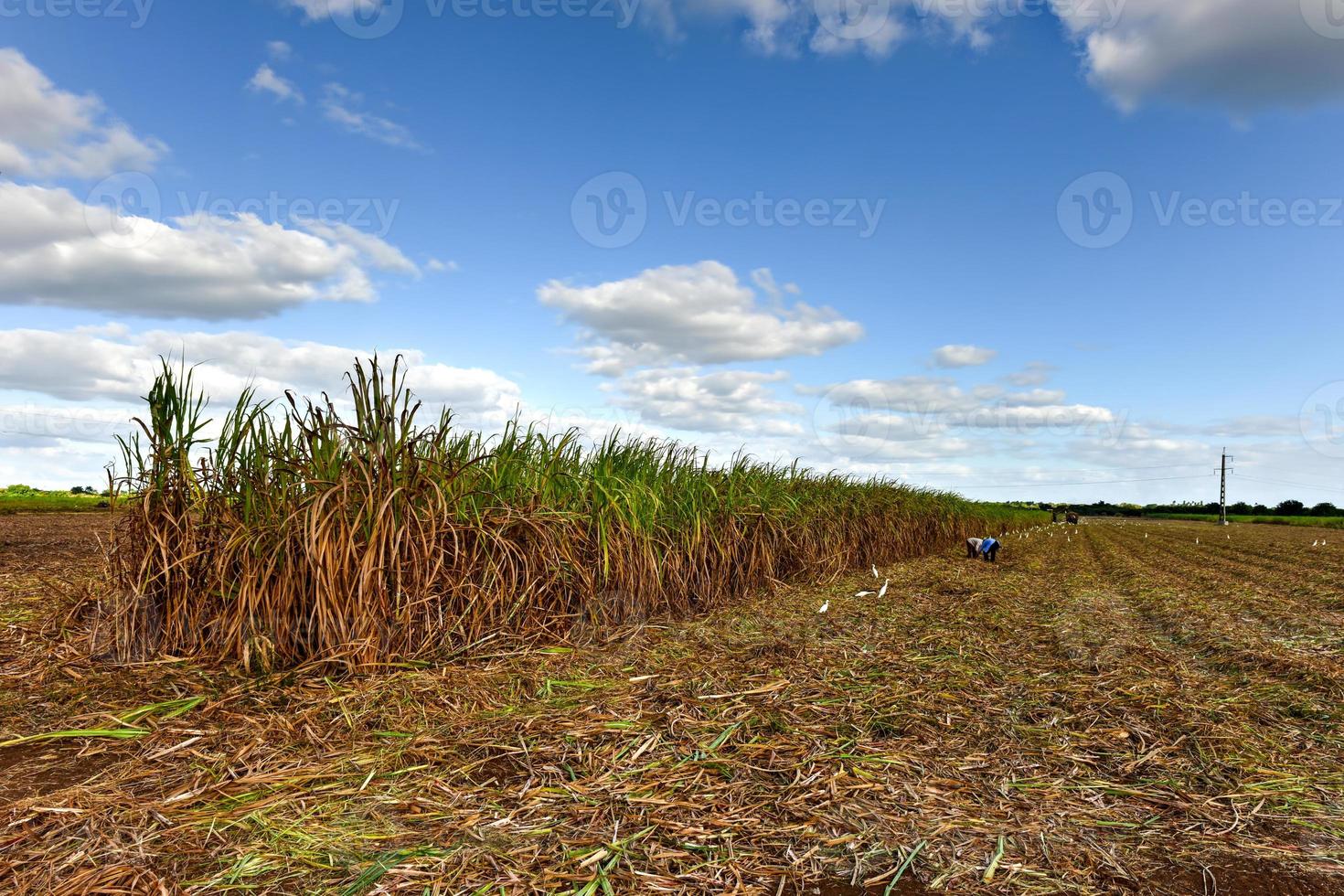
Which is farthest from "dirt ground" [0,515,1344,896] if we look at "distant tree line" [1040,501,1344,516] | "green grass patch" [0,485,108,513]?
"distant tree line" [1040,501,1344,516]

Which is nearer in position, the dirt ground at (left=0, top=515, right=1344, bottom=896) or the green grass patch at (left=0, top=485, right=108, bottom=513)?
the dirt ground at (left=0, top=515, right=1344, bottom=896)

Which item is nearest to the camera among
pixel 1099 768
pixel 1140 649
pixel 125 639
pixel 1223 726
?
pixel 1099 768

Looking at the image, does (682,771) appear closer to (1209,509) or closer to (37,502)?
(37,502)

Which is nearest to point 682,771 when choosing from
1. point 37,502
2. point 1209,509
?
point 37,502

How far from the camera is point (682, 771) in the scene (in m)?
2.73

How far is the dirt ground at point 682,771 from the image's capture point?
84.3 inches

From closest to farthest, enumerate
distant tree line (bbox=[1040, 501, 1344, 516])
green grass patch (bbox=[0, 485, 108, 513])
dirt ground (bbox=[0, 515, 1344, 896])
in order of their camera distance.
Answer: dirt ground (bbox=[0, 515, 1344, 896]) < green grass patch (bbox=[0, 485, 108, 513]) < distant tree line (bbox=[1040, 501, 1344, 516])

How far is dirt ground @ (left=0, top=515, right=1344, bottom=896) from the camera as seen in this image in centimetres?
214

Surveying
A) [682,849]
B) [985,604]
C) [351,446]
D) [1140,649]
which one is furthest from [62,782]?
[985,604]

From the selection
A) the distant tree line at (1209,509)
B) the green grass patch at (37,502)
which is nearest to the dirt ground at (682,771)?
the green grass patch at (37,502)

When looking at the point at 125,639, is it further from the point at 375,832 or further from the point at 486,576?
the point at 375,832

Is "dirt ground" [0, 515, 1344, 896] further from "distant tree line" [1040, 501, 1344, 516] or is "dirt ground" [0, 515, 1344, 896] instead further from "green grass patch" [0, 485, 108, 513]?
"distant tree line" [1040, 501, 1344, 516]

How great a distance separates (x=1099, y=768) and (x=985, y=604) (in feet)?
14.8

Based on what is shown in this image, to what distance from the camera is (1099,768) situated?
9.77ft
